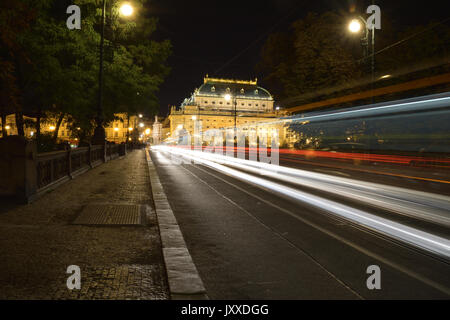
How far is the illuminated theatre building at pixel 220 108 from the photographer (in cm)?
14838

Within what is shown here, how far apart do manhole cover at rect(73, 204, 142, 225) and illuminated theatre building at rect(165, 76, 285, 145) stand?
12492cm

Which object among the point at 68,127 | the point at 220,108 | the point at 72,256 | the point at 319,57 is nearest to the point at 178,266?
the point at 72,256

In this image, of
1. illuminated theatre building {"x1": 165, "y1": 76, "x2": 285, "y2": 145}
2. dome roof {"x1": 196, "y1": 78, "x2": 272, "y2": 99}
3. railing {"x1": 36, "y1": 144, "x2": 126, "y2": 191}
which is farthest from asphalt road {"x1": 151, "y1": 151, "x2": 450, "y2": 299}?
dome roof {"x1": 196, "y1": 78, "x2": 272, "y2": 99}

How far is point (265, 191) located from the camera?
11.6 metres

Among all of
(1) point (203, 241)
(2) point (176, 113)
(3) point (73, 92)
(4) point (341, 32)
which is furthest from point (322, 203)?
(2) point (176, 113)

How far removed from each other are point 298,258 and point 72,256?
2.81 metres

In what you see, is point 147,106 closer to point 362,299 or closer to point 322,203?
point 322,203

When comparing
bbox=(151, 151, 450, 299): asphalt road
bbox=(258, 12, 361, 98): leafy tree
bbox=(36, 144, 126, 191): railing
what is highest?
bbox=(258, 12, 361, 98): leafy tree

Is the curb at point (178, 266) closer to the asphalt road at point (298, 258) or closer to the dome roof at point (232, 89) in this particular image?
the asphalt road at point (298, 258)

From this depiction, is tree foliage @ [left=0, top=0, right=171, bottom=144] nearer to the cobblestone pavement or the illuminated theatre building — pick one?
the cobblestone pavement

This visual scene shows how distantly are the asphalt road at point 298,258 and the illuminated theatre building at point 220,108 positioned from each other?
126 metres

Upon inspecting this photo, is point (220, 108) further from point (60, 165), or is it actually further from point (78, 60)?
point (60, 165)

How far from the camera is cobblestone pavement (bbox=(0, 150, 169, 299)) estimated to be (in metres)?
3.50
